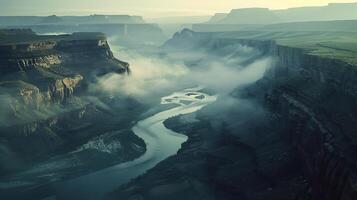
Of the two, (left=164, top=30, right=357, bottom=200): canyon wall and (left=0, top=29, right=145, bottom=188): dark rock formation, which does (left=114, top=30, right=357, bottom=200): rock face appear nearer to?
(left=164, top=30, right=357, bottom=200): canyon wall

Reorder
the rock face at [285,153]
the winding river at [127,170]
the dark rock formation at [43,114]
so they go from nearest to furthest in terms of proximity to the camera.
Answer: the rock face at [285,153]
the winding river at [127,170]
the dark rock formation at [43,114]

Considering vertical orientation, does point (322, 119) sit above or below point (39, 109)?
above

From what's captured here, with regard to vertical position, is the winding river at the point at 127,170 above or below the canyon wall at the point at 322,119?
below

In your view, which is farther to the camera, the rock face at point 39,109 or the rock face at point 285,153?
the rock face at point 39,109

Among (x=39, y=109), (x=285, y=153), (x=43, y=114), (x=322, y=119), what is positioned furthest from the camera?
(x=39, y=109)

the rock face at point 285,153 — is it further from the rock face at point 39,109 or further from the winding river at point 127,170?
the rock face at point 39,109

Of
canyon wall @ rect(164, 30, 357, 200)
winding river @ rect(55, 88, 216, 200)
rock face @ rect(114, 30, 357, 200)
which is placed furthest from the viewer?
winding river @ rect(55, 88, 216, 200)

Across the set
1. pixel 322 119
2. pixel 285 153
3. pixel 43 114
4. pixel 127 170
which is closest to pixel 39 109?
pixel 43 114

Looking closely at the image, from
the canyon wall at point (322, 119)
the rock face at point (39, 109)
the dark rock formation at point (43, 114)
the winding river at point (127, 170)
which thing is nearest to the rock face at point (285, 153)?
the canyon wall at point (322, 119)

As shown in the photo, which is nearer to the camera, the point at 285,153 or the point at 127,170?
the point at 285,153

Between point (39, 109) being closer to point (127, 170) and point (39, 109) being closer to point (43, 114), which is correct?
point (43, 114)

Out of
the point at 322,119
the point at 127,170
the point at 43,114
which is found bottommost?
the point at 127,170

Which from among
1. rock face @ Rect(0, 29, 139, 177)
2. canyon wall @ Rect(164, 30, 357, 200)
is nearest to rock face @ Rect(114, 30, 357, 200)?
canyon wall @ Rect(164, 30, 357, 200)
